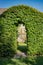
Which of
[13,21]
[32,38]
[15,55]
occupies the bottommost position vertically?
[15,55]

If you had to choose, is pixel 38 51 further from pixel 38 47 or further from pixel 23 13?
pixel 23 13

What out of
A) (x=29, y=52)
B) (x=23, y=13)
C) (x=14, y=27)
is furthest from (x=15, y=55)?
(x=23, y=13)

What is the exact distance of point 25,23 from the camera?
18.1m

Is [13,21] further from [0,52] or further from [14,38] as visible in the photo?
[0,52]

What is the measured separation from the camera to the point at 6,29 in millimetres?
17844

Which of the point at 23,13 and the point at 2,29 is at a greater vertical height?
the point at 23,13

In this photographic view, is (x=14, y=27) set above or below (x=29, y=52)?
Result: above

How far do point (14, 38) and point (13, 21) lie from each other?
1.44 metres

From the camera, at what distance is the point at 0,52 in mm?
17484

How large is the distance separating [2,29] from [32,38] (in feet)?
8.76

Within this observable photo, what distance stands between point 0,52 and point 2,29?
75.5 inches

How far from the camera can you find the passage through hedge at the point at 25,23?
1770cm

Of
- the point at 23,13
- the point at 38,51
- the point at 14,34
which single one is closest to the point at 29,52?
the point at 38,51

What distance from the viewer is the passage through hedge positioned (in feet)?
58.1
